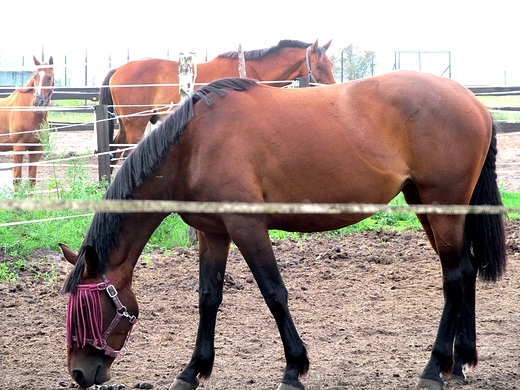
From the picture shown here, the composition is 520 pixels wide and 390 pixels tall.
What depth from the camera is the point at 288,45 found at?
9.53 m

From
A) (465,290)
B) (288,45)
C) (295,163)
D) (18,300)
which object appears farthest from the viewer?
(288,45)

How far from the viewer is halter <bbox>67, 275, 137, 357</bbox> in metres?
3.46

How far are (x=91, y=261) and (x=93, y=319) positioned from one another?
316mm

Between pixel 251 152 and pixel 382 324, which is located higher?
pixel 251 152

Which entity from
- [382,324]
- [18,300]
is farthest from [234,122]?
[18,300]

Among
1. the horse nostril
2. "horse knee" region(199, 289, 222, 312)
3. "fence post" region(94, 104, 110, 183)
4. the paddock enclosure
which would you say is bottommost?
the paddock enclosure

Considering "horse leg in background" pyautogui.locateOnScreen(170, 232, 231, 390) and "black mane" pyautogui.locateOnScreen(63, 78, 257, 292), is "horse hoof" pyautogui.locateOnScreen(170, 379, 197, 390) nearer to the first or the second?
"horse leg in background" pyautogui.locateOnScreen(170, 232, 231, 390)

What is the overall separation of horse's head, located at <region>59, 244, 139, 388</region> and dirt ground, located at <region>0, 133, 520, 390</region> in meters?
0.34

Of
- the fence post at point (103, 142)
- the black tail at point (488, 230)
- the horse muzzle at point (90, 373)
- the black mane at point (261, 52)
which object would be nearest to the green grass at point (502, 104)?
the black mane at point (261, 52)

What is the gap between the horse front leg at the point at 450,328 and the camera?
376 centimetres

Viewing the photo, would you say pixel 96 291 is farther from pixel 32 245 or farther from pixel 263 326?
pixel 32 245

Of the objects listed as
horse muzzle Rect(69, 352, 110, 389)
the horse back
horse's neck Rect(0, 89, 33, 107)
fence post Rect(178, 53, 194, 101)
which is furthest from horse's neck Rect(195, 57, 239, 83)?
horse muzzle Rect(69, 352, 110, 389)

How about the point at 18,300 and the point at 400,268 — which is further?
the point at 400,268

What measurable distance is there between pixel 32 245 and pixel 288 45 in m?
4.93
